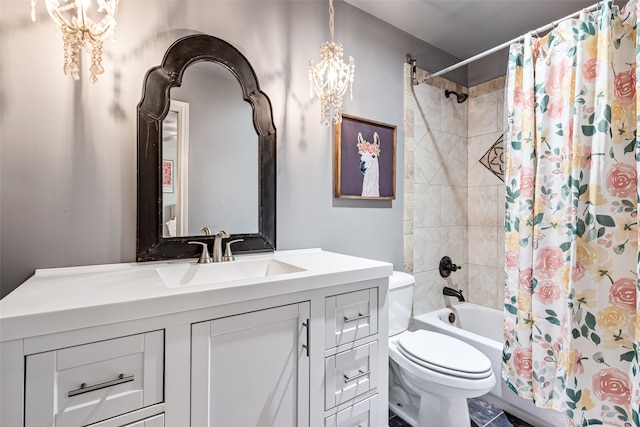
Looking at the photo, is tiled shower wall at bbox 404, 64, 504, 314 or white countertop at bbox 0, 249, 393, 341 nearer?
white countertop at bbox 0, 249, 393, 341

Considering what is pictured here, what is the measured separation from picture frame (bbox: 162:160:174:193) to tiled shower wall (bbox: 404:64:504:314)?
151 cm

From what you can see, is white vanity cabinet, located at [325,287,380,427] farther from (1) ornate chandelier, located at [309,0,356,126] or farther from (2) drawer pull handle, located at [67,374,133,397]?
(1) ornate chandelier, located at [309,0,356,126]

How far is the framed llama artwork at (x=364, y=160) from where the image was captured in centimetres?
179

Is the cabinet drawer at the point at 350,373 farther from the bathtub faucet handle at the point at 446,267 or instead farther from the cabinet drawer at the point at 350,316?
the bathtub faucet handle at the point at 446,267

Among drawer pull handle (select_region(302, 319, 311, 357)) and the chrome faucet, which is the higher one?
the chrome faucet

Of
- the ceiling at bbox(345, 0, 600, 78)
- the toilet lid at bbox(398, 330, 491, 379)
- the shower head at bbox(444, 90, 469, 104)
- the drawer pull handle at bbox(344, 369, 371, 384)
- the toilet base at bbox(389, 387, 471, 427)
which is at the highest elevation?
the ceiling at bbox(345, 0, 600, 78)

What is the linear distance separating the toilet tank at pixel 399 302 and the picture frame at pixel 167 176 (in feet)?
4.11

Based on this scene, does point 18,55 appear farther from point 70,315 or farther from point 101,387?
point 101,387

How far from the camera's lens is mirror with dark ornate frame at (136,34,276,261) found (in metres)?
1.22

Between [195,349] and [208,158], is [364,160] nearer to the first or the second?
[208,158]

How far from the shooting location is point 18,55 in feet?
3.38

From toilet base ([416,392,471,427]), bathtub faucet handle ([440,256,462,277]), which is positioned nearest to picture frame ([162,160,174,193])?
Answer: toilet base ([416,392,471,427])

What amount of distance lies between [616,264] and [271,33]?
193 cm

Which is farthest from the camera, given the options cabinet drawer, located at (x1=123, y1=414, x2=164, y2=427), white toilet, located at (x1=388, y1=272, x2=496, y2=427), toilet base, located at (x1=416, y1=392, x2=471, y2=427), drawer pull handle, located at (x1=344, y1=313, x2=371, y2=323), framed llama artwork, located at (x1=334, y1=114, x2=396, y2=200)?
framed llama artwork, located at (x1=334, y1=114, x2=396, y2=200)
